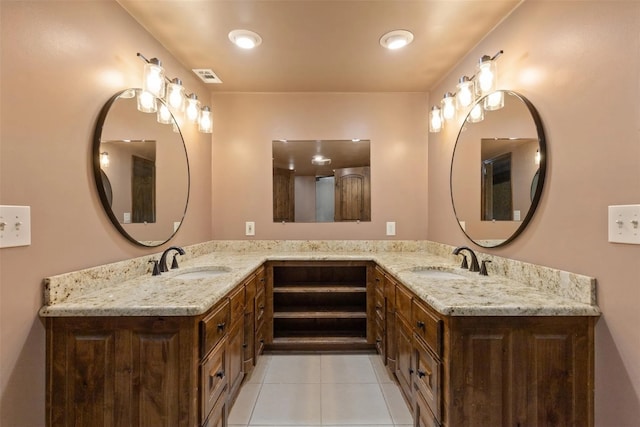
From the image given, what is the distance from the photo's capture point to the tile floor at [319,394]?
167cm

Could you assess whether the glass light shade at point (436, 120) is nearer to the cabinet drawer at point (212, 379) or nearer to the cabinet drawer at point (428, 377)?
the cabinet drawer at point (428, 377)

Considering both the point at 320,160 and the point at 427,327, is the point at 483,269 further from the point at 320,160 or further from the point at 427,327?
the point at 320,160

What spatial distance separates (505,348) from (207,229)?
2376 millimetres

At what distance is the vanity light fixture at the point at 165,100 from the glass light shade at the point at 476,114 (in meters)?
1.96

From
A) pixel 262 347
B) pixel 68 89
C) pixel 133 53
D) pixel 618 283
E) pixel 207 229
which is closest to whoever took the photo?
pixel 618 283

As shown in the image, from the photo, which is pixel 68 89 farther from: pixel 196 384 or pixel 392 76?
pixel 392 76

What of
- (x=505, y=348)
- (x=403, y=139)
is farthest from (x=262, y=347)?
(x=403, y=139)

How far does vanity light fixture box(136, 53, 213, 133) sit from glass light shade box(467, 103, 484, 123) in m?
1.96

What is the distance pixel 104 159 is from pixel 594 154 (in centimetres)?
215

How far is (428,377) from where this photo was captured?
1296 millimetres

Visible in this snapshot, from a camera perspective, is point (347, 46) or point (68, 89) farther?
point (347, 46)

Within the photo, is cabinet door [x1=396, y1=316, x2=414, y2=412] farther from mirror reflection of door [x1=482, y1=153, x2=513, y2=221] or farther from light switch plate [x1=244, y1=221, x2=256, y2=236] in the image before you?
light switch plate [x1=244, y1=221, x2=256, y2=236]

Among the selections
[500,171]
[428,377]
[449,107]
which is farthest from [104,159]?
[449,107]

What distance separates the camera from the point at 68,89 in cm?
123
